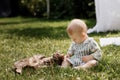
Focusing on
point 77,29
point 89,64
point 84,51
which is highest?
point 77,29

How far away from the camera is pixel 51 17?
64.2ft

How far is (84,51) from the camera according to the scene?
6203mm

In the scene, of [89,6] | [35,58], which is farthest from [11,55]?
[89,6]

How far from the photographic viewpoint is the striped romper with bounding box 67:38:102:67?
6113 mm

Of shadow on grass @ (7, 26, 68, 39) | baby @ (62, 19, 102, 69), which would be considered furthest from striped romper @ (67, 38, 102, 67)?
shadow on grass @ (7, 26, 68, 39)

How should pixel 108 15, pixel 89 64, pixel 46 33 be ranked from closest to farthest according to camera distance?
pixel 89 64 → pixel 108 15 → pixel 46 33

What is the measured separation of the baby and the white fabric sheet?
199 inches

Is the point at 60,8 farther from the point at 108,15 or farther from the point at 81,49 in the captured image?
the point at 81,49

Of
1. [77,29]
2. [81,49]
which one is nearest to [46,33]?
[81,49]

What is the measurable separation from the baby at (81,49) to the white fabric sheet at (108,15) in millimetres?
5062

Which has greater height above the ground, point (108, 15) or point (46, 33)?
point (108, 15)

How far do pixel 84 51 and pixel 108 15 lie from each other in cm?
525

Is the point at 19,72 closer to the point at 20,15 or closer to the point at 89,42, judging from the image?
the point at 89,42

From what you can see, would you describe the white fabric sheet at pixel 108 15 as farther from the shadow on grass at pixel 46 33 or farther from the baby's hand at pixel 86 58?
the baby's hand at pixel 86 58
